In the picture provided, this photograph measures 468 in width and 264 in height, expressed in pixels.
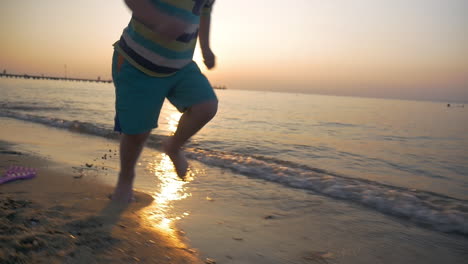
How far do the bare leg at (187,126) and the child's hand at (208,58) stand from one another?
359 millimetres

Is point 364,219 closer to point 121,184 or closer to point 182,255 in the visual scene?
point 182,255

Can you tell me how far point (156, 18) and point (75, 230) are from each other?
4.04 feet

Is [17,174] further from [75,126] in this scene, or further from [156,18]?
[75,126]

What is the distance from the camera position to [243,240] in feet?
6.32

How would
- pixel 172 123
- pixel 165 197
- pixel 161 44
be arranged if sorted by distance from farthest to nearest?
pixel 172 123
pixel 165 197
pixel 161 44

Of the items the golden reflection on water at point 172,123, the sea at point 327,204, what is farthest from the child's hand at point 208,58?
the golden reflection on water at point 172,123

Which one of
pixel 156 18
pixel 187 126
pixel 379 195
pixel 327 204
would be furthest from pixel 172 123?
pixel 156 18

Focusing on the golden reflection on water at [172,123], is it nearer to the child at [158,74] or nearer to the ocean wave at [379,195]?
the ocean wave at [379,195]

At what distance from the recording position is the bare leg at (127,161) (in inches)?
89.7

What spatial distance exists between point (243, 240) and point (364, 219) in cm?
121

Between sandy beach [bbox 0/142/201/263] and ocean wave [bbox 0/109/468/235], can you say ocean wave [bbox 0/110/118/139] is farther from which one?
sandy beach [bbox 0/142/201/263]

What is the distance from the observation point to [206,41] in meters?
2.46

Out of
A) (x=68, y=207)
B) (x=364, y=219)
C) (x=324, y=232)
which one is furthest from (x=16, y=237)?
(x=364, y=219)

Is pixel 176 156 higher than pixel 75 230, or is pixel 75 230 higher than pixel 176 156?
pixel 176 156
